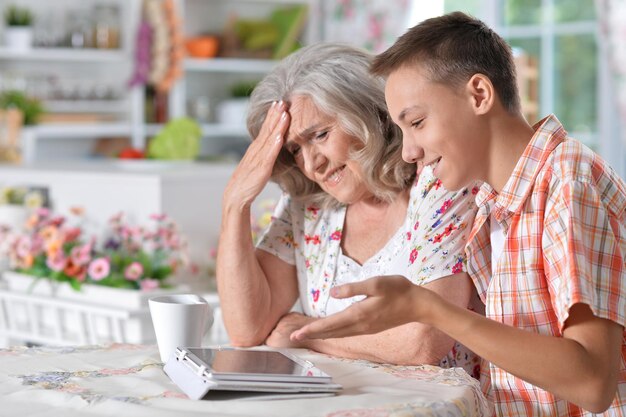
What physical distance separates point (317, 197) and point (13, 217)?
4.64ft

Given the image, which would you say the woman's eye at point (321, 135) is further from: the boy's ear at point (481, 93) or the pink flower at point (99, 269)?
the pink flower at point (99, 269)

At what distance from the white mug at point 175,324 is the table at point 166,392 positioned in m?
0.03

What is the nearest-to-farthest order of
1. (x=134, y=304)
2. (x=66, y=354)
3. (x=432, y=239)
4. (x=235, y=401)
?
(x=235, y=401), (x=66, y=354), (x=432, y=239), (x=134, y=304)

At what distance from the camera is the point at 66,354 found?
4.91 feet

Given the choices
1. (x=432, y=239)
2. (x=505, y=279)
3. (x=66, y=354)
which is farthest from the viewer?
(x=432, y=239)

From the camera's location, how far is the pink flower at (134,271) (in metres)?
2.54

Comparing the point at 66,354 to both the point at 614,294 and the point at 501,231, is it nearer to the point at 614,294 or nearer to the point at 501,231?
the point at 501,231

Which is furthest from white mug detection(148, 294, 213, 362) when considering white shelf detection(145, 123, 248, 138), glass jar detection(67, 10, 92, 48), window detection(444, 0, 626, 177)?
white shelf detection(145, 123, 248, 138)

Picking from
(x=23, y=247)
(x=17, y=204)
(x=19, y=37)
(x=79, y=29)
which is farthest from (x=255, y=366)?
(x=79, y=29)

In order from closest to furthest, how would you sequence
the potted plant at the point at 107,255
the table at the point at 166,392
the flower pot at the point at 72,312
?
the table at the point at 166,392 < the flower pot at the point at 72,312 < the potted plant at the point at 107,255

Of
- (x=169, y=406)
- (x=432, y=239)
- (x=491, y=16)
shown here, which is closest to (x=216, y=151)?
(x=491, y=16)

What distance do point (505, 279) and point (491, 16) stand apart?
4.27m

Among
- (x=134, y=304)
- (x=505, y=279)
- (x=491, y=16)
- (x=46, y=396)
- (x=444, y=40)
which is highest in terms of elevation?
(x=491, y=16)

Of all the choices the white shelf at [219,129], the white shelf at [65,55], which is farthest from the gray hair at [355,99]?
the white shelf at [219,129]
